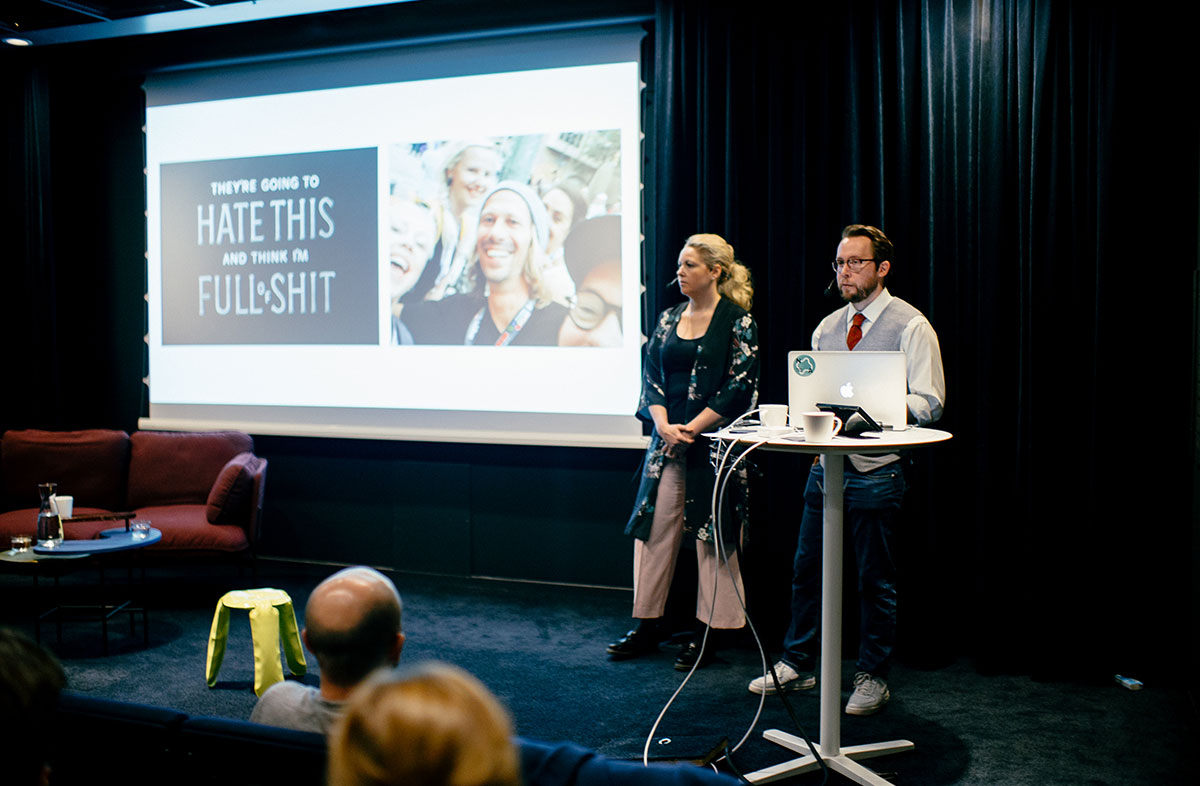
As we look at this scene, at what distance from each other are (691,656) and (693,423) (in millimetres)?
910

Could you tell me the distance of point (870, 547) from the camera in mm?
3121

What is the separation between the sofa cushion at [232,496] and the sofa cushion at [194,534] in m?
0.04

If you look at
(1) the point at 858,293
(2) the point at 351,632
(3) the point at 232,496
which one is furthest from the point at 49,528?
(1) the point at 858,293

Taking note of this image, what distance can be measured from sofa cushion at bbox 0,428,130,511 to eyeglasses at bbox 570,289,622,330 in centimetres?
257

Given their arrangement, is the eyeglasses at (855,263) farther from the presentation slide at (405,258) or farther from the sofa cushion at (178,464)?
the sofa cushion at (178,464)

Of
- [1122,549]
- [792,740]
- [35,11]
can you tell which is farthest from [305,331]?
[1122,549]

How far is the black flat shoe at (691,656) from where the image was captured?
3635 mm

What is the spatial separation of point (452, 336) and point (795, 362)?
254 centimetres

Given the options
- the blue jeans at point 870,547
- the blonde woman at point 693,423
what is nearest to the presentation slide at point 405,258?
the blonde woman at point 693,423

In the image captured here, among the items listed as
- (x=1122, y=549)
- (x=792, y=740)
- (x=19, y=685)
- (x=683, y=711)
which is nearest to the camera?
(x=19, y=685)

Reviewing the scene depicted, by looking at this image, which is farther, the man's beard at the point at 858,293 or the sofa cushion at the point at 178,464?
the sofa cushion at the point at 178,464

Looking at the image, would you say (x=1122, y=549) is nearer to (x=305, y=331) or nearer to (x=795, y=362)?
(x=795, y=362)

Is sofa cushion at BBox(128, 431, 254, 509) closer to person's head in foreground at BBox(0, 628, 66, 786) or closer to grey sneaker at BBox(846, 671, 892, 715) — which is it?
grey sneaker at BBox(846, 671, 892, 715)

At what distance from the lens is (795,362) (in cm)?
265
